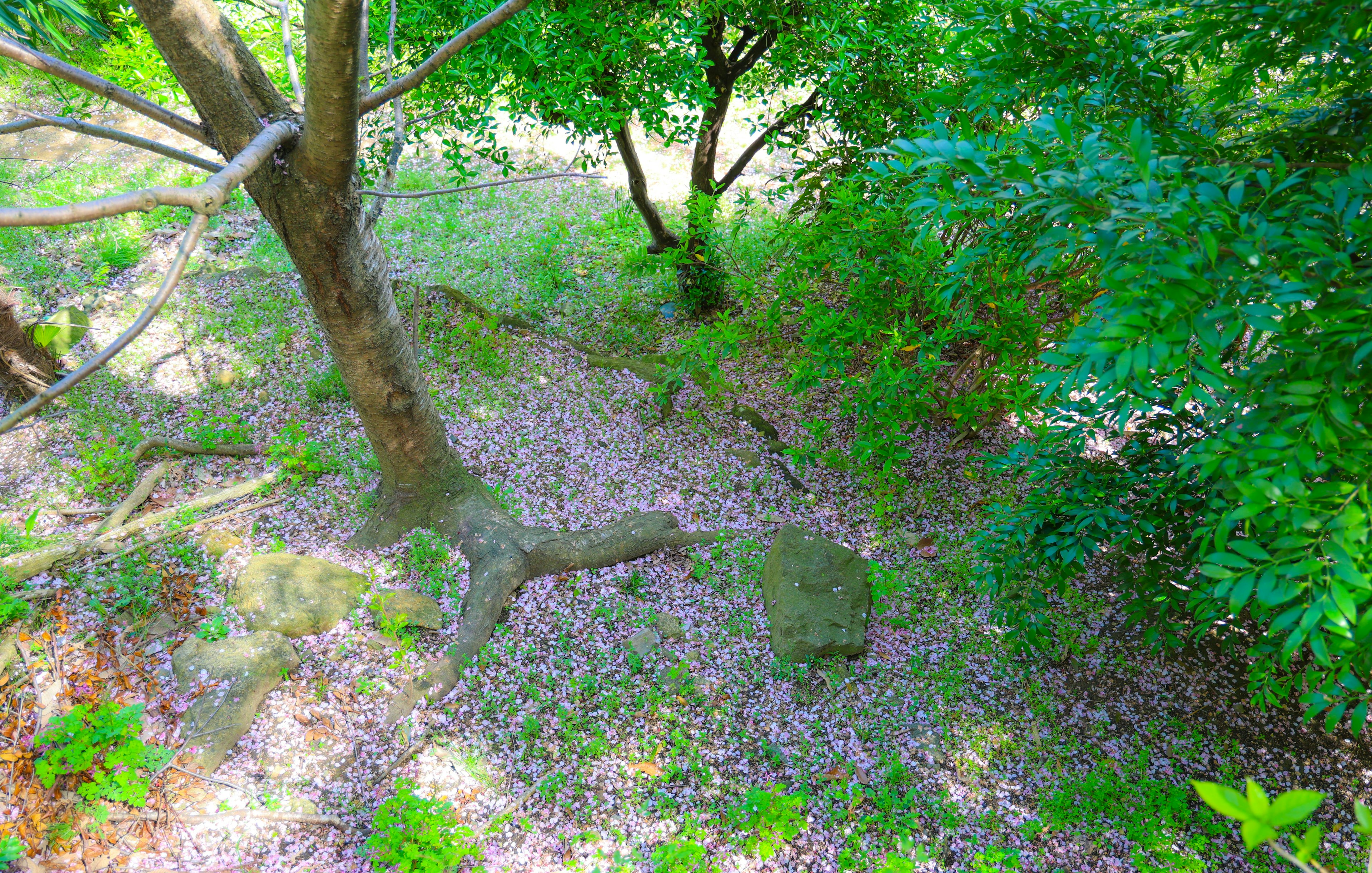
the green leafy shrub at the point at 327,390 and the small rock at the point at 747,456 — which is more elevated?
the green leafy shrub at the point at 327,390

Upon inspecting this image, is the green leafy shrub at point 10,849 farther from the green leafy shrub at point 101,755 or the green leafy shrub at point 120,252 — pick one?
the green leafy shrub at point 120,252

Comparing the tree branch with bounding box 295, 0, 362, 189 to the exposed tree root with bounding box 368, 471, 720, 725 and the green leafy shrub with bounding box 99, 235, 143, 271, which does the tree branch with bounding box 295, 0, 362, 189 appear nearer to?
the exposed tree root with bounding box 368, 471, 720, 725

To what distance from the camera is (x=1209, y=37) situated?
2.67 metres

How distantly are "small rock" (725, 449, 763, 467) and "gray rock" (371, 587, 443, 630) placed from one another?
305 cm

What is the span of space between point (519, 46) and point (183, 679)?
16.3 feet

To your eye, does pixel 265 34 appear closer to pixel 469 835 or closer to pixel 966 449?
pixel 469 835

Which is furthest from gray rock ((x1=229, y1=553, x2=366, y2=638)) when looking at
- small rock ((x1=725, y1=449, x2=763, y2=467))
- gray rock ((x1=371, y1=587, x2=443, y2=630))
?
small rock ((x1=725, y1=449, x2=763, y2=467))

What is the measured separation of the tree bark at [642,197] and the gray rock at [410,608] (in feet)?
14.6

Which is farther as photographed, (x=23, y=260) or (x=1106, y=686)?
(x=23, y=260)

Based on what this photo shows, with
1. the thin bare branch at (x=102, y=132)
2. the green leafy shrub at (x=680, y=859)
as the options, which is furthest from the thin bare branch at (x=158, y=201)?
the green leafy shrub at (x=680, y=859)

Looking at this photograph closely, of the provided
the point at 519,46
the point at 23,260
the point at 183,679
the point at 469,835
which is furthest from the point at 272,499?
the point at 23,260

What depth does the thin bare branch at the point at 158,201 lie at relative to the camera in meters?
1.43

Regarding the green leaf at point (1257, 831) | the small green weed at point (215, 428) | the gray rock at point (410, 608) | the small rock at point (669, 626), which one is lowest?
the small rock at point (669, 626)

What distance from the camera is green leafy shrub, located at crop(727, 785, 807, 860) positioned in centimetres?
328
